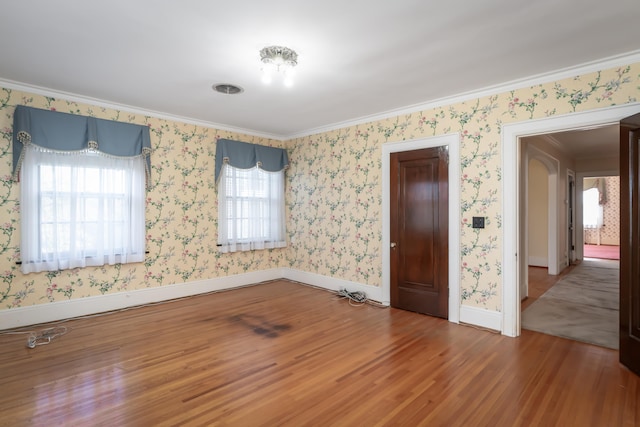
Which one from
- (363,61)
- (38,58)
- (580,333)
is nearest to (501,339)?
(580,333)

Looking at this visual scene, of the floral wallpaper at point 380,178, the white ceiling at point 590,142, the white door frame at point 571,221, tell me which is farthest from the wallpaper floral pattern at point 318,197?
the white door frame at point 571,221

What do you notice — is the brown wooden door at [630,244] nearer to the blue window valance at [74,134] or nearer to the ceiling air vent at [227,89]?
the ceiling air vent at [227,89]

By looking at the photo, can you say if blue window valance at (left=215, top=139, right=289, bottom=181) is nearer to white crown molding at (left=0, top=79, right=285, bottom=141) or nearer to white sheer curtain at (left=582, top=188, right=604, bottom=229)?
white crown molding at (left=0, top=79, right=285, bottom=141)

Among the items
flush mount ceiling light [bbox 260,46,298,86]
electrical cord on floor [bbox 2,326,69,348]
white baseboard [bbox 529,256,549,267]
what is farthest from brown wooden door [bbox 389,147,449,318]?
white baseboard [bbox 529,256,549,267]

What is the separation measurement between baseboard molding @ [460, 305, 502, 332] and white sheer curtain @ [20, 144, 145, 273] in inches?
165

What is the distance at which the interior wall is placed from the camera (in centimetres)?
751

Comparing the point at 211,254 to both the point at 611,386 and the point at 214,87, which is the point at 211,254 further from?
the point at 611,386

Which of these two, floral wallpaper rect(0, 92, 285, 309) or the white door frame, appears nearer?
floral wallpaper rect(0, 92, 285, 309)

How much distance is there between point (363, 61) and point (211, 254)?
372 cm

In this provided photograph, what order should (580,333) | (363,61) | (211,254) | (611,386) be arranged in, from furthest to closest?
(211,254)
(580,333)
(363,61)
(611,386)

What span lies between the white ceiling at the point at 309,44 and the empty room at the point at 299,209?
23mm

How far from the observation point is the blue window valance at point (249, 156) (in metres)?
5.25

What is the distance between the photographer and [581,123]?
3.05 m

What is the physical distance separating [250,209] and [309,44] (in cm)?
347
